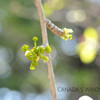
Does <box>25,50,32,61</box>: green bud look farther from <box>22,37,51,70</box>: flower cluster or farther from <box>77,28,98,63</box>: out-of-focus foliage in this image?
<box>77,28,98,63</box>: out-of-focus foliage

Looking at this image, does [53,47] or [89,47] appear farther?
[53,47]

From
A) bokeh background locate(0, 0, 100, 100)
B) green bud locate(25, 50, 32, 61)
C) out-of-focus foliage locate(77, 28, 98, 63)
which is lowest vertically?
green bud locate(25, 50, 32, 61)

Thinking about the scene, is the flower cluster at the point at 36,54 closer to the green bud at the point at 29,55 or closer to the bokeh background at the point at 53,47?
the green bud at the point at 29,55

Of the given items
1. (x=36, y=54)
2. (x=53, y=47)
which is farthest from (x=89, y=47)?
(x=36, y=54)

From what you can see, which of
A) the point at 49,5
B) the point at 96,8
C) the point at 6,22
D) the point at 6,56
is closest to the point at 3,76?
the point at 6,56

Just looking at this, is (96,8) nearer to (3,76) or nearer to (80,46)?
(80,46)

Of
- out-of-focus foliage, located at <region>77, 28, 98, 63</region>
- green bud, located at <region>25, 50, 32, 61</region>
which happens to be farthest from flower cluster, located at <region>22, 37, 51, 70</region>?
out-of-focus foliage, located at <region>77, 28, 98, 63</region>

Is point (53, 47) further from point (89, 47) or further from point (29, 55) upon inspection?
point (29, 55)

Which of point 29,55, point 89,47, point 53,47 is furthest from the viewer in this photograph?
point 53,47

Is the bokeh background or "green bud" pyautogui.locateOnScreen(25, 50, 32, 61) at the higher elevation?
the bokeh background
